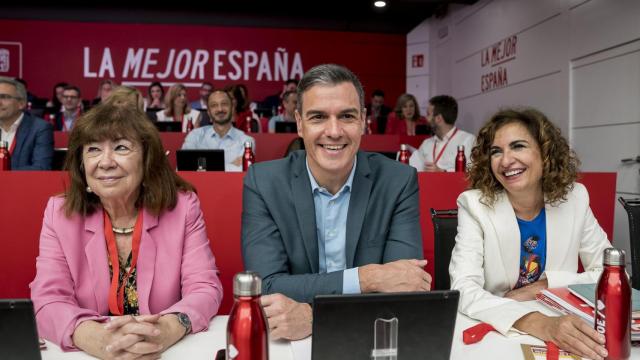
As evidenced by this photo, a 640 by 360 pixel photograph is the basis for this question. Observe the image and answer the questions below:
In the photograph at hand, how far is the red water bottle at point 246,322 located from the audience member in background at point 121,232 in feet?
2.06

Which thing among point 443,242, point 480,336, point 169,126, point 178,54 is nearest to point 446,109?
point 169,126

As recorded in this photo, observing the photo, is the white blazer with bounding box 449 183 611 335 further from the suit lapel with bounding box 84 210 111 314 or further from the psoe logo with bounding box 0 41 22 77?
the psoe logo with bounding box 0 41 22 77

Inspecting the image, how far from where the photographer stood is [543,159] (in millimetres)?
1899

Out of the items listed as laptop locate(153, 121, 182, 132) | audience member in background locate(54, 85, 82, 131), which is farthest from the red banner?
laptop locate(153, 121, 182, 132)

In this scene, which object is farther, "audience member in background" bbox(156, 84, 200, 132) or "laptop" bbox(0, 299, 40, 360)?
"audience member in background" bbox(156, 84, 200, 132)

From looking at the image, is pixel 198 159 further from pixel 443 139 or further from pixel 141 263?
pixel 443 139

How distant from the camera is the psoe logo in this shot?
10016 mm

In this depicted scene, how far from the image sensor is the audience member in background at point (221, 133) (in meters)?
5.14

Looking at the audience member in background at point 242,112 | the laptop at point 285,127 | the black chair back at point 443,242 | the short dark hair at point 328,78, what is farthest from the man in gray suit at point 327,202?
the audience member in background at point 242,112

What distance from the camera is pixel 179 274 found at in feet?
5.38

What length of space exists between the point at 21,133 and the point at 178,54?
22.7ft

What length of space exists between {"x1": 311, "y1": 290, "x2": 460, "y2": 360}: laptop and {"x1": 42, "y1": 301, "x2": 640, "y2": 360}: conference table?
0.70 ft

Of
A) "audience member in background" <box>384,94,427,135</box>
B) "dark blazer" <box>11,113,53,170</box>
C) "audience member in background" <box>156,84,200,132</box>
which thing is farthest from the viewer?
"audience member in background" <box>384,94,427,135</box>

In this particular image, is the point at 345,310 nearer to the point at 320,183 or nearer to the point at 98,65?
the point at 320,183
